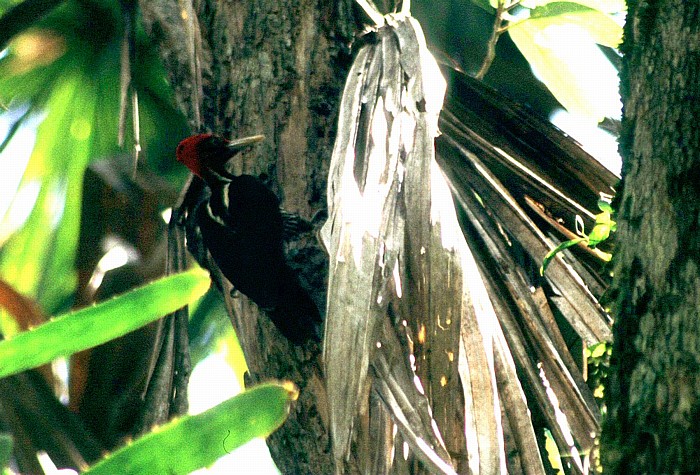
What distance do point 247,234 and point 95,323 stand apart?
4.86ft

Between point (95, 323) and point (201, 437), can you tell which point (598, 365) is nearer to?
point (201, 437)

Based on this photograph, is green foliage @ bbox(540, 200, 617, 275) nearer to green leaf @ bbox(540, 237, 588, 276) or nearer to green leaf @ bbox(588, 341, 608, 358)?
green leaf @ bbox(540, 237, 588, 276)

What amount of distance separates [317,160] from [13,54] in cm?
173

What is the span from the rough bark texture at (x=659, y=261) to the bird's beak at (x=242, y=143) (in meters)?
1.35

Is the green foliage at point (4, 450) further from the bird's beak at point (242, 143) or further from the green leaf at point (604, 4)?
the green leaf at point (604, 4)

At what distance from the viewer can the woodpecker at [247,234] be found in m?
2.28

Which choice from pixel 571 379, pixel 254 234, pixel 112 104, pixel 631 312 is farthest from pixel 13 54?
pixel 631 312

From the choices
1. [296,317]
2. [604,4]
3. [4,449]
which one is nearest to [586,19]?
[604,4]

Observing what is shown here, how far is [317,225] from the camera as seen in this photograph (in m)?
2.32

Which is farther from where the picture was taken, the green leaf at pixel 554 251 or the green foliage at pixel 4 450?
the green leaf at pixel 554 251

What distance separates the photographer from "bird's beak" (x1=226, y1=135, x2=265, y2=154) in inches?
99.0

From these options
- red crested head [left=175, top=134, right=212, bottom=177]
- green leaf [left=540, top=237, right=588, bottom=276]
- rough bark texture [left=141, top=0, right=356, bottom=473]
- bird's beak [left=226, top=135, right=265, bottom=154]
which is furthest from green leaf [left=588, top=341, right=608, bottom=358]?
red crested head [left=175, top=134, right=212, bottom=177]

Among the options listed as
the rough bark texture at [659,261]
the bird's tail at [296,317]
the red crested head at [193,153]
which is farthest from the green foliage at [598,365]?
the red crested head at [193,153]

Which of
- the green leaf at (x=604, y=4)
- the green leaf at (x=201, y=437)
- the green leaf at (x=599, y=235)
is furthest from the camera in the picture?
the green leaf at (x=604, y=4)
